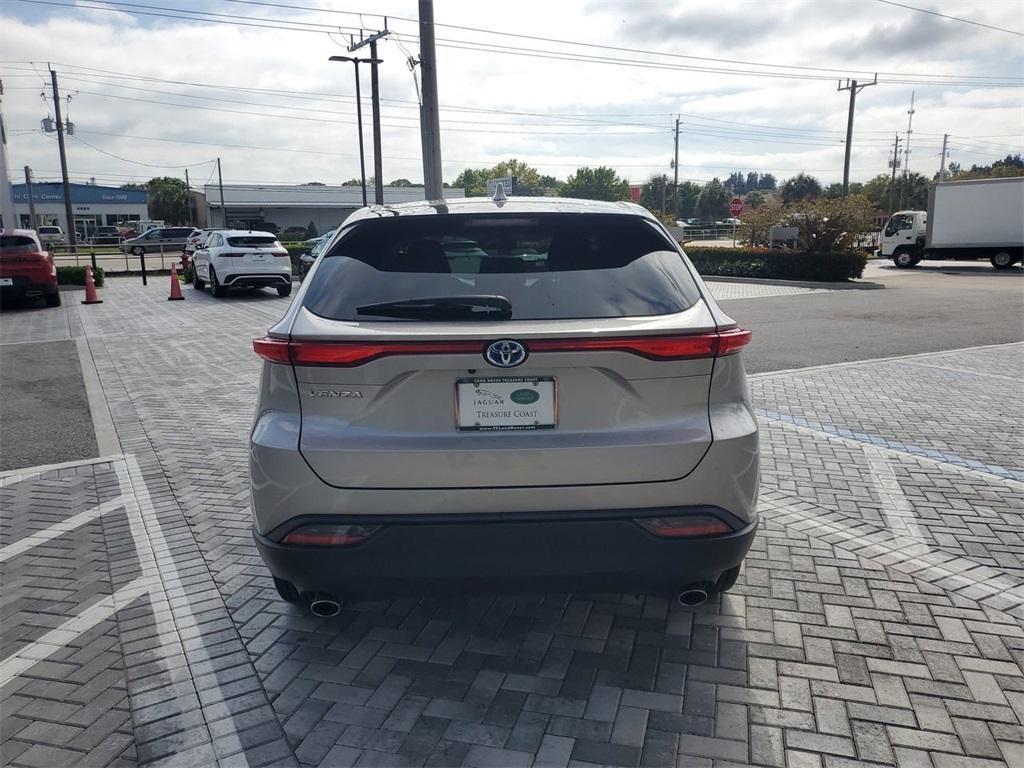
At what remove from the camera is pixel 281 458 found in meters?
2.65

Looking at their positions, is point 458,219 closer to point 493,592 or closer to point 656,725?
point 493,592

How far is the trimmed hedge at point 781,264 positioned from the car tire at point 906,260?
33.0 feet

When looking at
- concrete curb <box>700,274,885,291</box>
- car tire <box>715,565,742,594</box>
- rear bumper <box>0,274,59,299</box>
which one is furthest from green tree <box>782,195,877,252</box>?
car tire <box>715,565,742,594</box>

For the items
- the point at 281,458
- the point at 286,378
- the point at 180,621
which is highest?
the point at 286,378

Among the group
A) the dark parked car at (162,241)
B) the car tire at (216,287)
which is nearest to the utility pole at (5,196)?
the car tire at (216,287)

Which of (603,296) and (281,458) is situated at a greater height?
(603,296)

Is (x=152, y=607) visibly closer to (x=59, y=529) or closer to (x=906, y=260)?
(x=59, y=529)

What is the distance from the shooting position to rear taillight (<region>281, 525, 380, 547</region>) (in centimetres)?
264

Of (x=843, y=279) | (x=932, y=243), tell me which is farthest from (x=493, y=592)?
(x=932, y=243)

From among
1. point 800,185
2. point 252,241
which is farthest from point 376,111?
point 800,185

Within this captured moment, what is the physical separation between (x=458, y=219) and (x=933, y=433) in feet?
16.5

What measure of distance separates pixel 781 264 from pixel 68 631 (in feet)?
80.9

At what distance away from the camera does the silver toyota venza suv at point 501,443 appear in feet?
8.49

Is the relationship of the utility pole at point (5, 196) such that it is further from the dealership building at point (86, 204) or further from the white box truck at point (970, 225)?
the dealership building at point (86, 204)
